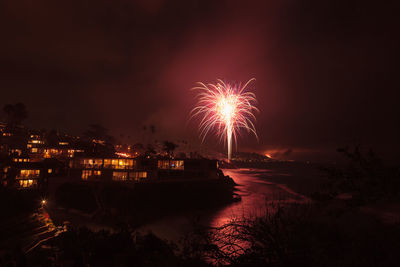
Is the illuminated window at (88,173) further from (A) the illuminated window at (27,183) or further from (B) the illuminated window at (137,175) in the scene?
(A) the illuminated window at (27,183)

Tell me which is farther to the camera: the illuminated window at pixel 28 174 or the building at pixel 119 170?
the building at pixel 119 170

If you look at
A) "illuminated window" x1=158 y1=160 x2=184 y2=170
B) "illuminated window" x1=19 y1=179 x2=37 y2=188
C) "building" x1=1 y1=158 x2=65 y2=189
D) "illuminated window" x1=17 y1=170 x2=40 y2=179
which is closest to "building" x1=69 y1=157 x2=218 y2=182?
"illuminated window" x1=158 y1=160 x2=184 y2=170

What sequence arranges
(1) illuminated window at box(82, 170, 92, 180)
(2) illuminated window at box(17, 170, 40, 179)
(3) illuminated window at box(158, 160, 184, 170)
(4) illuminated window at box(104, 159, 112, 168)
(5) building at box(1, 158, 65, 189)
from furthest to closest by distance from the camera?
Answer: (3) illuminated window at box(158, 160, 184, 170) < (4) illuminated window at box(104, 159, 112, 168) < (1) illuminated window at box(82, 170, 92, 180) < (2) illuminated window at box(17, 170, 40, 179) < (5) building at box(1, 158, 65, 189)

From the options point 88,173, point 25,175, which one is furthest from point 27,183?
point 88,173

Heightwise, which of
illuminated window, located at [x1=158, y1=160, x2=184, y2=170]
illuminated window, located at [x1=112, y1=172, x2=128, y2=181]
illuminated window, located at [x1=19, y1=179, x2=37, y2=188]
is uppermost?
illuminated window, located at [x1=158, y1=160, x2=184, y2=170]

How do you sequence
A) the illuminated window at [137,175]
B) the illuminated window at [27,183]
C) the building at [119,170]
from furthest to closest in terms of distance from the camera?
the illuminated window at [137,175] < the building at [119,170] < the illuminated window at [27,183]

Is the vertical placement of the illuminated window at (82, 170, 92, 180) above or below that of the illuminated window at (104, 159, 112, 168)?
below

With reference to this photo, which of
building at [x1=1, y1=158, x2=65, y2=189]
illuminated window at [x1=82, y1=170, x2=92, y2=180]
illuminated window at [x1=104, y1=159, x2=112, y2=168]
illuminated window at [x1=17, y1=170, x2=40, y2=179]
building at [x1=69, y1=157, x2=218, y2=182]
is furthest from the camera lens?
illuminated window at [x1=104, y1=159, x2=112, y2=168]

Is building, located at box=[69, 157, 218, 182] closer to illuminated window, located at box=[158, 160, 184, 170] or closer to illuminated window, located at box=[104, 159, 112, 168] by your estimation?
illuminated window, located at box=[104, 159, 112, 168]

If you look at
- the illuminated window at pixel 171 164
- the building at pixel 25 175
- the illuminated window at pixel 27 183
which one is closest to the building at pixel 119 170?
the illuminated window at pixel 171 164

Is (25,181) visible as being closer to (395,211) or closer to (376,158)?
(376,158)

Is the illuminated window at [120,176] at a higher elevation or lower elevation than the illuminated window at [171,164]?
lower
